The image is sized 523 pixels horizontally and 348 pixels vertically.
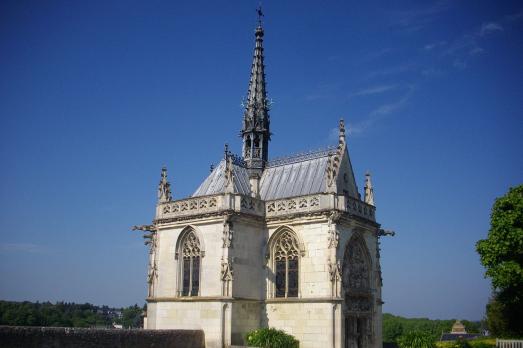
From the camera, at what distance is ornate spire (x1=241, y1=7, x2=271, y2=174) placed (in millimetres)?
36031

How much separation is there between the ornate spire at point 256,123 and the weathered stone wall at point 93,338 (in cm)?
1220

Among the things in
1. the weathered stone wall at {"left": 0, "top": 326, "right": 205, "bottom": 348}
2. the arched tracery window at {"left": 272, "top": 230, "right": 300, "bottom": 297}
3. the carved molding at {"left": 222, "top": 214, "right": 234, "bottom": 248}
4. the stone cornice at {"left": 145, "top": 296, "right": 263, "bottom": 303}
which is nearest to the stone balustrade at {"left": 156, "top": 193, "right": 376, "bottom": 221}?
the carved molding at {"left": 222, "top": 214, "right": 234, "bottom": 248}

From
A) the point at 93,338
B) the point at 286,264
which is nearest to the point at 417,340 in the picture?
the point at 286,264

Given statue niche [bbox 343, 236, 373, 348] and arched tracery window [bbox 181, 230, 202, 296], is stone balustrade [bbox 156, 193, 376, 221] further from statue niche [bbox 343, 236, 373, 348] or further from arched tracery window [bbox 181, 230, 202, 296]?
statue niche [bbox 343, 236, 373, 348]

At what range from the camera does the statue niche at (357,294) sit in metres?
29.1

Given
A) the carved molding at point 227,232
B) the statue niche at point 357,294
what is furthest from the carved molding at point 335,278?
the carved molding at point 227,232

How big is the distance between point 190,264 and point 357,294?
864 centimetres

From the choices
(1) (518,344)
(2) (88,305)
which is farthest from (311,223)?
(2) (88,305)

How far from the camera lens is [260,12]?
132 feet

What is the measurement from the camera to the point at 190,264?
29859mm

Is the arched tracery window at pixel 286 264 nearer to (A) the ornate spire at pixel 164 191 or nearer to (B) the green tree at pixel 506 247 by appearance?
(A) the ornate spire at pixel 164 191

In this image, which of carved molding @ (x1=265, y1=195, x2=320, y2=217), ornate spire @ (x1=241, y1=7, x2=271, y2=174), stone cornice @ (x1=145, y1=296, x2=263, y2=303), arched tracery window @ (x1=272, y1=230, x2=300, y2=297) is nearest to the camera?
stone cornice @ (x1=145, y1=296, x2=263, y2=303)

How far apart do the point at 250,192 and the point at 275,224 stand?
103 inches

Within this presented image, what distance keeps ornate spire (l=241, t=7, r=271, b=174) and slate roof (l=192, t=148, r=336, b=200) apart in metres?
0.95
